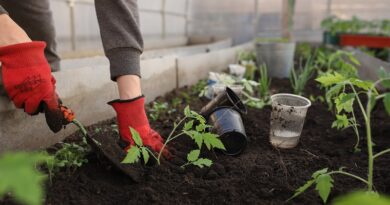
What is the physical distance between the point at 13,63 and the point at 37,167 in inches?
15.5

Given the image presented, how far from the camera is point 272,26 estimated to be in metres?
7.68

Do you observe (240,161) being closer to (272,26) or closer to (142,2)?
(142,2)

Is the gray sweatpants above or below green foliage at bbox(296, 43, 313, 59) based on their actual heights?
above

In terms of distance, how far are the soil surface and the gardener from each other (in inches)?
5.7

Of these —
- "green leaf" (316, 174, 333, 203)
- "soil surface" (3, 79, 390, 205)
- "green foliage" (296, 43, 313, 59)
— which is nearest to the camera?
"green leaf" (316, 174, 333, 203)

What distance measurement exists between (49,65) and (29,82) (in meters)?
0.21

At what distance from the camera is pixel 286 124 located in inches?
61.3

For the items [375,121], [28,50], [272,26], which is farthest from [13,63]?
[272,26]

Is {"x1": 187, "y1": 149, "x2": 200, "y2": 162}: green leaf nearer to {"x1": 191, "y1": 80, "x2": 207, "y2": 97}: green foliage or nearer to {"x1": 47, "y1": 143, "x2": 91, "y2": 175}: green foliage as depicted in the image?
{"x1": 47, "y1": 143, "x2": 91, "y2": 175}: green foliage

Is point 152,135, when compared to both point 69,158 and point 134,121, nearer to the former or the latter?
point 134,121

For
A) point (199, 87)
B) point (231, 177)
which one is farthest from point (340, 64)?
point (231, 177)

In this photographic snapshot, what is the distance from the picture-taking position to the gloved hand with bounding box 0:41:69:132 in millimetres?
1306

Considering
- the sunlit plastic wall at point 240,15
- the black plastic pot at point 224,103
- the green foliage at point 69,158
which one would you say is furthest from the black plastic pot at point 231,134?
the sunlit plastic wall at point 240,15

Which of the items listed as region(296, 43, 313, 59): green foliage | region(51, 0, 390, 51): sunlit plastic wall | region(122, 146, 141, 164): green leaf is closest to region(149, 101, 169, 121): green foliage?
region(122, 146, 141, 164): green leaf
